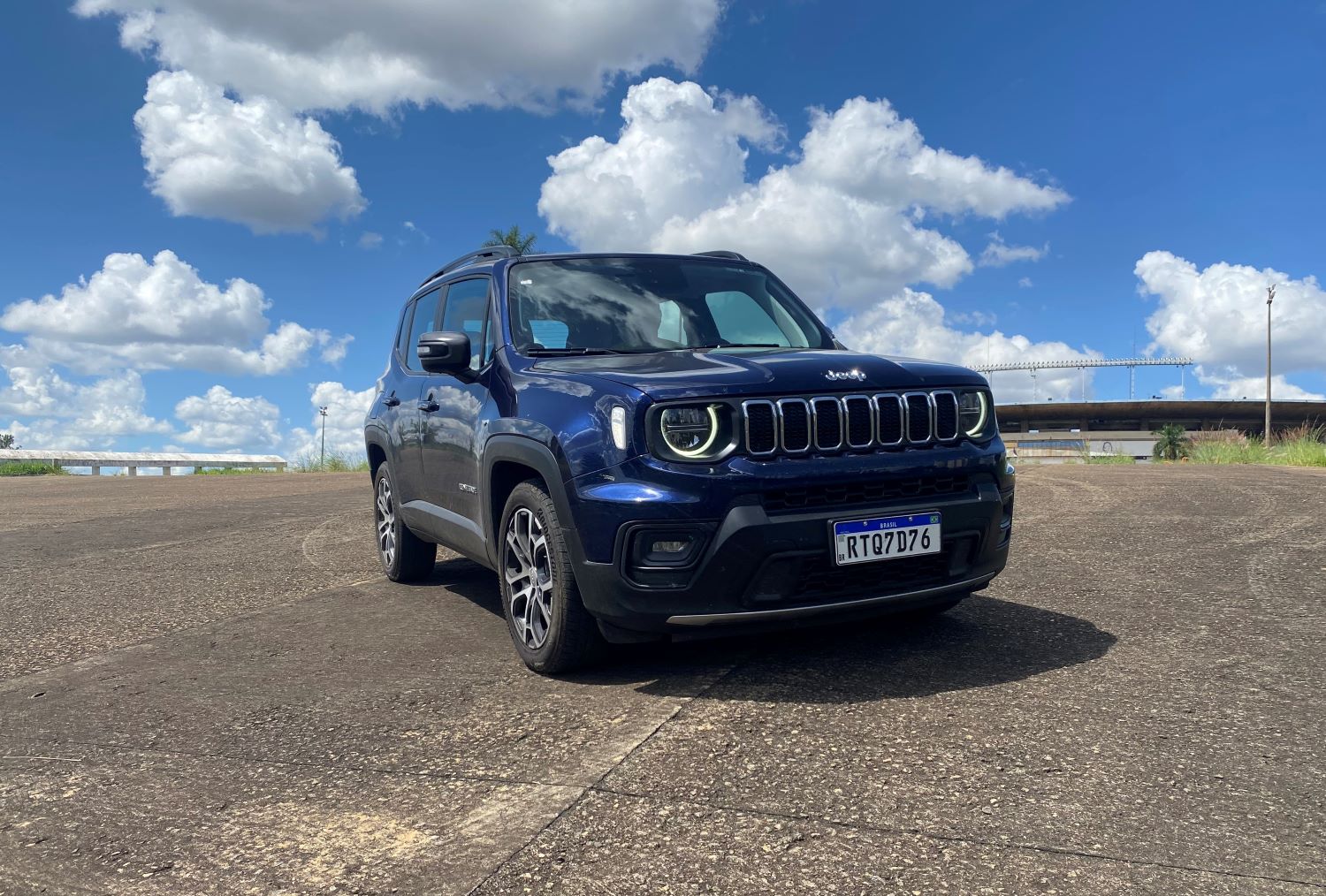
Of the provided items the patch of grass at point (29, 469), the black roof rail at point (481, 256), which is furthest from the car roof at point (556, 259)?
the patch of grass at point (29, 469)

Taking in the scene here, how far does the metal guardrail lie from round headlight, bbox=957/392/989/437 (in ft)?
102

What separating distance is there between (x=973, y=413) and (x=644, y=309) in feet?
5.56

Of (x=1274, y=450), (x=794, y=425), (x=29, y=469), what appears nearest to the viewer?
(x=794, y=425)

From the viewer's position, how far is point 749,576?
357cm

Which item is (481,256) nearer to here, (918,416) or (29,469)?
(918,416)

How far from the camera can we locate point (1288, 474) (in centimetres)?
1423

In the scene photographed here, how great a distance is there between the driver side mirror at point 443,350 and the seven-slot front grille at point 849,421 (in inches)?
67.4

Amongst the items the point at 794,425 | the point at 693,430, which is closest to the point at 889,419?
the point at 794,425

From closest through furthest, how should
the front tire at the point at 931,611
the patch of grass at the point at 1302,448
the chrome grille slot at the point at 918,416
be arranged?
the chrome grille slot at the point at 918,416
the front tire at the point at 931,611
the patch of grass at the point at 1302,448

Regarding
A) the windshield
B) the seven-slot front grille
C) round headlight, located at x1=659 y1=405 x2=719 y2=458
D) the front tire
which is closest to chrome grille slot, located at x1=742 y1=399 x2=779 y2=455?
the seven-slot front grille

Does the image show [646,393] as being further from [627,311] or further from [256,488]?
[256,488]

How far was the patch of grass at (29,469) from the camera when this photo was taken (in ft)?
98.1

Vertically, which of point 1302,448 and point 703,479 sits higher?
point 703,479

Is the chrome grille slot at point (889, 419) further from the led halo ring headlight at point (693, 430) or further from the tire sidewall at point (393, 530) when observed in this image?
the tire sidewall at point (393, 530)
